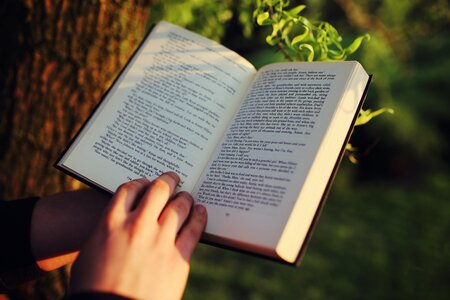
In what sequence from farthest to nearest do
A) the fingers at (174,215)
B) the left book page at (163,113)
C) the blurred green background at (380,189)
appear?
1. the blurred green background at (380,189)
2. the left book page at (163,113)
3. the fingers at (174,215)

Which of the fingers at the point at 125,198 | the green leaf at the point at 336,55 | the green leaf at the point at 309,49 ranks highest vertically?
the green leaf at the point at 336,55

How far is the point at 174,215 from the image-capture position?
982mm

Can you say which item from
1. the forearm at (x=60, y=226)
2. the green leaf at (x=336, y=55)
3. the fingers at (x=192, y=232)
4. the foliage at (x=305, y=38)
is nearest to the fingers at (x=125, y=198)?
the fingers at (x=192, y=232)

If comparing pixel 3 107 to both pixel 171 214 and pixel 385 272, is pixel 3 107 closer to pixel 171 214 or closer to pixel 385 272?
pixel 171 214

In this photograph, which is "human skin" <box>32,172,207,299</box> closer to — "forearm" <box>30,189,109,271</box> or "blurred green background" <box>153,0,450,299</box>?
"forearm" <box>30,189,109,271</box>

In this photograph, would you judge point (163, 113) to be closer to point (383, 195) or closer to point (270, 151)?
point (270, 151)

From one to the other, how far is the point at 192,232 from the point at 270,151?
12.3 inches

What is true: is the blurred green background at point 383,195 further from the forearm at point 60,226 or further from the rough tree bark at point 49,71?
the forearm at point 60,226

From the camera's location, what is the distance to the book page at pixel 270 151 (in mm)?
1025

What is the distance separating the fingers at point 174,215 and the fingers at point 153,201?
20 millimetres

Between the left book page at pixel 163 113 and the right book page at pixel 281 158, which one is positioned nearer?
the right book page at pixel 281 158

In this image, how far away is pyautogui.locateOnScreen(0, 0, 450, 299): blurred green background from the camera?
9.61 ft

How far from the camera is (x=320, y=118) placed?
1.11m

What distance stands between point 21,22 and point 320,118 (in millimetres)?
1235
